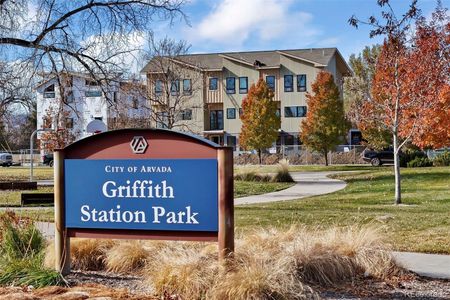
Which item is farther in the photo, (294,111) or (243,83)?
(243,83)

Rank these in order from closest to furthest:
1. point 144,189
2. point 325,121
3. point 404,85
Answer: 1. point 144,189
2. point 404,85
3. point 325,121

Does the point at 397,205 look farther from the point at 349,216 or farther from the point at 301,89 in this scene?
the point at 301,89

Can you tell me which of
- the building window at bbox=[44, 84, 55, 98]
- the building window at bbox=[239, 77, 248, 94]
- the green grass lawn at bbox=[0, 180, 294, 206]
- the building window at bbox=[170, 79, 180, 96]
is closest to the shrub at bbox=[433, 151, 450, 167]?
the green grass lawn at bbox=[0, 180, 294, 206]

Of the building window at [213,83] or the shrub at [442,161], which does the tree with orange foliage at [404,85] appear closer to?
the shrub at [442,161]

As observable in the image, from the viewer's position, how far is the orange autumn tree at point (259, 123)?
5153 cm

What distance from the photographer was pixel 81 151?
7.06 m

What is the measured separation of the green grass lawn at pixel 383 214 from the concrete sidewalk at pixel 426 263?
479 mm

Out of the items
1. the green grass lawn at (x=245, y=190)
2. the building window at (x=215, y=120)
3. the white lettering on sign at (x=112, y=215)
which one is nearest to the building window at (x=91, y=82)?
the green grass lawn at (x=245, y=190)

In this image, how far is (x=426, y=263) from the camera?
7.79 m

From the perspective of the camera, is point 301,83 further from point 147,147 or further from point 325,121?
point 147,147

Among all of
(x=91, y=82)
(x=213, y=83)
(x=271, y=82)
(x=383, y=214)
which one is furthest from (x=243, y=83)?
(x=383, y=214)

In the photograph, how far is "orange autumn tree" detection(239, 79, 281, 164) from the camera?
169 feet

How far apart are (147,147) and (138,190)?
490mm

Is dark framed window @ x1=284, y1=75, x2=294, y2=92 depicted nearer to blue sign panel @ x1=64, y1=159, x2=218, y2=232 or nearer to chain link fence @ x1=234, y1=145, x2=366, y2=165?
chain link fence @ x1=234, y1=145, x2=366, y2=165
